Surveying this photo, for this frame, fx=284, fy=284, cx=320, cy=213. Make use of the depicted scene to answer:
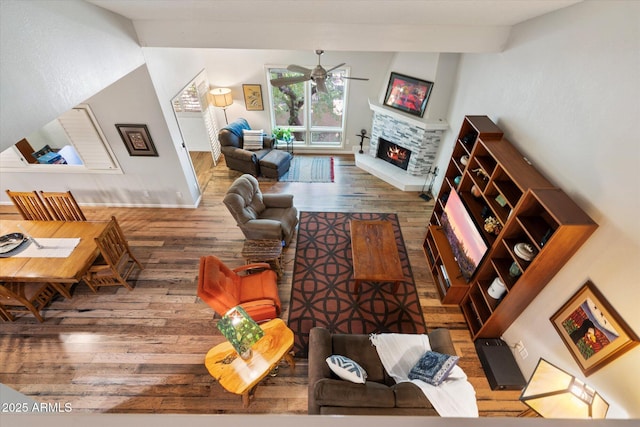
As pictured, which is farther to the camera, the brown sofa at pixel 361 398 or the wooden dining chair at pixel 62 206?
the wooden dining chair at pixel 62 206

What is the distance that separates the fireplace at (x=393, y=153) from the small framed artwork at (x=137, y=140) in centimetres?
410

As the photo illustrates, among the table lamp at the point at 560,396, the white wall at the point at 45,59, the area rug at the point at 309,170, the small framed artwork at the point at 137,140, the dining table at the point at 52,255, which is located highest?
the white wall at the point at 45,59

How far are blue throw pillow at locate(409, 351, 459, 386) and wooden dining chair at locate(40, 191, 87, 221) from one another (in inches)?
168

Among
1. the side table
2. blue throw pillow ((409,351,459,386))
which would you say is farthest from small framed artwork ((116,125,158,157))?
blue throw pillow ((409,351,459,386))

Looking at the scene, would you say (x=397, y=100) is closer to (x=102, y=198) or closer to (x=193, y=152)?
(x=193, y=152)

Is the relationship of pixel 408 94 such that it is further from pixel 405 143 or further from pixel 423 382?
pixel 423 382

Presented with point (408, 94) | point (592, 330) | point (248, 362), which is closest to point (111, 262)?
point (248, 362)

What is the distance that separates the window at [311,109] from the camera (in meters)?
5.89

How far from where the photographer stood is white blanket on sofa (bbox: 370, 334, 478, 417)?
7.35 feet

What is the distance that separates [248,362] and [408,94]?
4667 millimetres

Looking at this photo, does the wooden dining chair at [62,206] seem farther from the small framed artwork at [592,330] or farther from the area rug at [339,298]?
the small framed artwork at [592,330]

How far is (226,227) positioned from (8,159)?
3377 mm

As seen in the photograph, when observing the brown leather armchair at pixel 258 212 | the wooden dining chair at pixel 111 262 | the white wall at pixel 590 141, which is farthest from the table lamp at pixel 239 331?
the white wall at pixel 590 141

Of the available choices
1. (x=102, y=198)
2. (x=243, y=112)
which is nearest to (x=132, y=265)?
(x=102, y=198)
